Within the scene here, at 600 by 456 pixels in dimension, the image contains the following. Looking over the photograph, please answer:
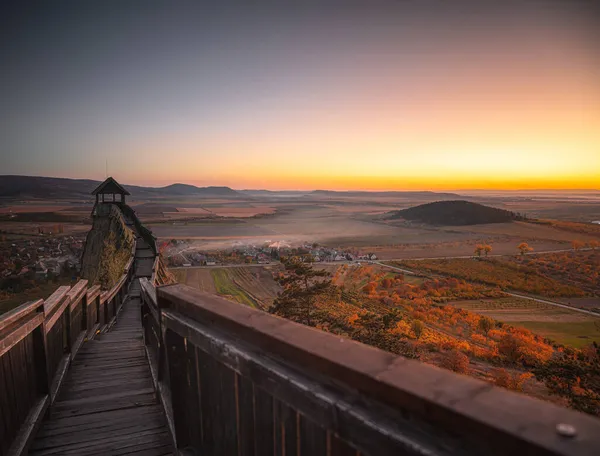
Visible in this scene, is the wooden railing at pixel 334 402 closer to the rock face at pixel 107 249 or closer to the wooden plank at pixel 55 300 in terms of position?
the wooden plank at pixel 55 300

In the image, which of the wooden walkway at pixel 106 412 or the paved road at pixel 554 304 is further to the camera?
the paved road at pixel 554 304

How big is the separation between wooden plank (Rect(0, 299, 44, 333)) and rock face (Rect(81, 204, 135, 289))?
11.7 metres

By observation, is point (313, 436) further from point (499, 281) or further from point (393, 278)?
point (499, 281)

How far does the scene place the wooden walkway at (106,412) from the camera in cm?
318

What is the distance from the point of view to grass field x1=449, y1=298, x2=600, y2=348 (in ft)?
139

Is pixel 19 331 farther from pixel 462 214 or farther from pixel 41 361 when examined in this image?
pixel 462 214

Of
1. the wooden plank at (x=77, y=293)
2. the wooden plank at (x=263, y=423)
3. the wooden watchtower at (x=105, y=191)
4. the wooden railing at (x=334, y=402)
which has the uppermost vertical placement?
the wooden watchtower at (x=105, y=191)

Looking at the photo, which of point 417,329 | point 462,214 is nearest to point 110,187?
point 417,329

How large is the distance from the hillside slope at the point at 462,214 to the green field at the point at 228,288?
135210 millimetres

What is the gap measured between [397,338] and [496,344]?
60.8 feet

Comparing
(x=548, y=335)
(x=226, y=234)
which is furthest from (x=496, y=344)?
(x=226, y=234)

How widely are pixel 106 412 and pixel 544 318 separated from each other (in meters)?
59.4

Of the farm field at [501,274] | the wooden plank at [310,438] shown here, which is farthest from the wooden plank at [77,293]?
the farm field at [501,274]

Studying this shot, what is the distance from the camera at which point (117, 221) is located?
21.8 meters
